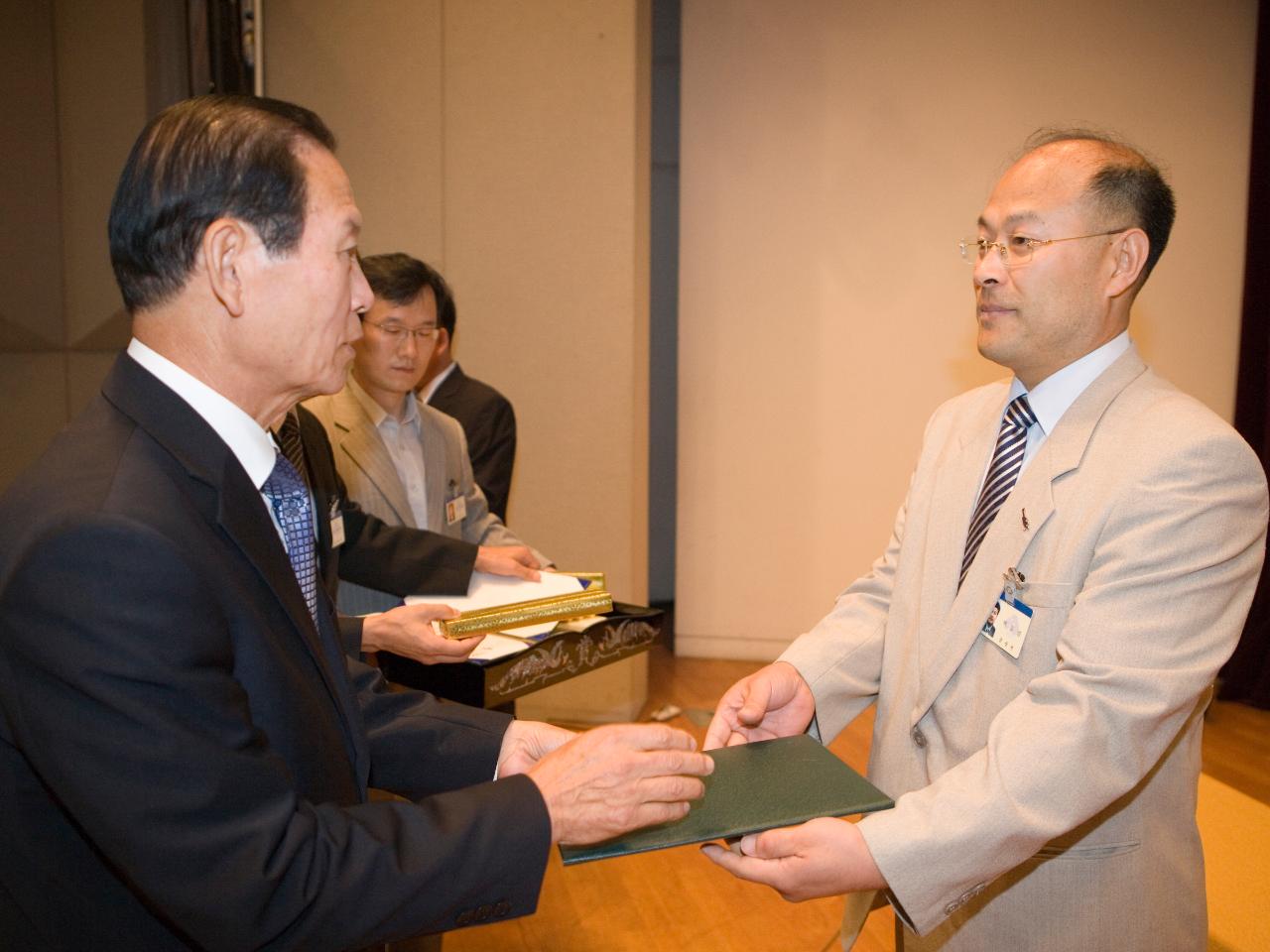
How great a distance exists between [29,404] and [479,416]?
5.31 feet

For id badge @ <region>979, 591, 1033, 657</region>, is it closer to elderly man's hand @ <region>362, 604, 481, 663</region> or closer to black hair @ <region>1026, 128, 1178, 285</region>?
black hair @ <region>1026, 128, 1178, 285</region>

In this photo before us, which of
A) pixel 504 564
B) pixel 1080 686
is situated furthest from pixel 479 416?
pixel 1080 686

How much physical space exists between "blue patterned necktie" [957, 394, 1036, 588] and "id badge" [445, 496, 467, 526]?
1769 mm

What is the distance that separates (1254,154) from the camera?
5113 millimetres

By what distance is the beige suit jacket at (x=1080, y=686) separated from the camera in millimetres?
1398

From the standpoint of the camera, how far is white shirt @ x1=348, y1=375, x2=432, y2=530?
9.79 feet

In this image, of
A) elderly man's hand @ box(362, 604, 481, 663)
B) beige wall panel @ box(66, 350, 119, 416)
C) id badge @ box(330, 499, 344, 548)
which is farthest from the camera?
beige wall panel @ box(66, 350, 119, 416)

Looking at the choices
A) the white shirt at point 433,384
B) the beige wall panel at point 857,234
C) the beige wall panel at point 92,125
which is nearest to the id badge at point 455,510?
the white shirt at point 433,384

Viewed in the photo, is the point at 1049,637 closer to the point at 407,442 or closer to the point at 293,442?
the point at 293,442

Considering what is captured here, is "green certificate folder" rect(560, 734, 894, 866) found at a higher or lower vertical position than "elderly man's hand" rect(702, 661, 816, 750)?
higher

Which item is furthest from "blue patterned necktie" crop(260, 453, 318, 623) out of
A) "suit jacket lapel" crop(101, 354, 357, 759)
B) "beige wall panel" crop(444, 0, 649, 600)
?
"beige wall panel" crop(444, 0, 649, 600)

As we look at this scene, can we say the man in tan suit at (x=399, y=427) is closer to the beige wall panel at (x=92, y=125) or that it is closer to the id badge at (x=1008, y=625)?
the beige wall panel at (x=92, y=125)

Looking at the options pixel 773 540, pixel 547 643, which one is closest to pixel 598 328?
pixel 773 540

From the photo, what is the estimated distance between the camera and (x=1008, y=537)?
1.64m
